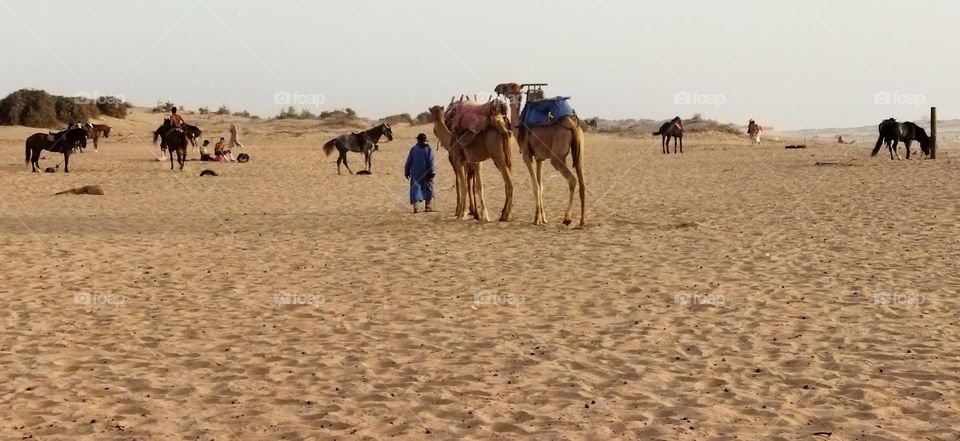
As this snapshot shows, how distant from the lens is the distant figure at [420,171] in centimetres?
1822

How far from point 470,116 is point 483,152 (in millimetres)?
681

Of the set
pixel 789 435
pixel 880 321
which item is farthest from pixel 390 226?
pixel 789 435

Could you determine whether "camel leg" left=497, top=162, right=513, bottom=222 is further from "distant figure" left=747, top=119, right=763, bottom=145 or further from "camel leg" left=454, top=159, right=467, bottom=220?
"distant figure" left=747, top=119, right=763, bottom=145

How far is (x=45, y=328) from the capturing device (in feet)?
28.2

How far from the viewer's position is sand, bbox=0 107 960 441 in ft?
19.7

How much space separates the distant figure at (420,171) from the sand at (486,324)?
54 cm

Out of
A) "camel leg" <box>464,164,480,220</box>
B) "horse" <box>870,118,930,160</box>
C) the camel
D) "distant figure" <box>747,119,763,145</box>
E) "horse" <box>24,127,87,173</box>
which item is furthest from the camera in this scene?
"distant figure" <box>747,119,763,145</box>

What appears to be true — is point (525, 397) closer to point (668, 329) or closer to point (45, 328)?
point (668, 329)

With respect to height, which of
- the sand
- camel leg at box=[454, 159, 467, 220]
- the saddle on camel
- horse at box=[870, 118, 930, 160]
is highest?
the saddle on camel

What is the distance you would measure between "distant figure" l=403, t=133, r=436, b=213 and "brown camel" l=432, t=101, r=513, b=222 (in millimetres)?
800

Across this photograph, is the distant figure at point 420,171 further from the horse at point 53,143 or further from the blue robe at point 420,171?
the horse at point 53,143

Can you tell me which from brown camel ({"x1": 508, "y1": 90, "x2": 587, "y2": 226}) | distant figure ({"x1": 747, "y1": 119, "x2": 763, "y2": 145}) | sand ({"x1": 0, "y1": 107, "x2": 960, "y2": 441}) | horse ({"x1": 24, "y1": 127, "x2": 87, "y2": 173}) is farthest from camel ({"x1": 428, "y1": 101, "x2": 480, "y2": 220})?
distant figure ({"x1": 747, "y1": 119, "x2": 763, "y2": 145})

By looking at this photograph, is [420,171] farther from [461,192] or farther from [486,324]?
[486,324]

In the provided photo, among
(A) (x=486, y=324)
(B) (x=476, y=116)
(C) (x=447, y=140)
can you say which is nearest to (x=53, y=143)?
(C) (x=447, y=140)
